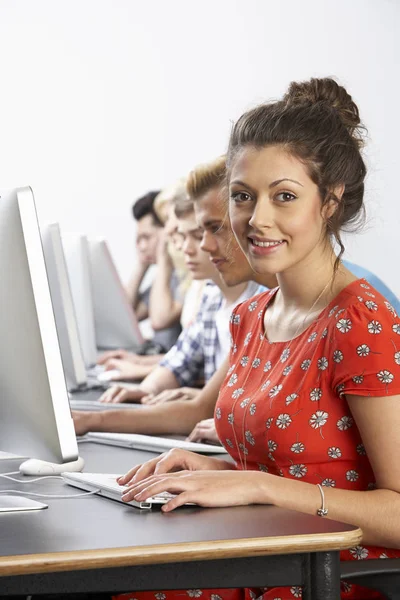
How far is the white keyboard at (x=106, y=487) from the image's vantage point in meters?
1.23

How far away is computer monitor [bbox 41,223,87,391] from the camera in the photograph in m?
2.27

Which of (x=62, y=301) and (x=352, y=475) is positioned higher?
(x=62, y=301)

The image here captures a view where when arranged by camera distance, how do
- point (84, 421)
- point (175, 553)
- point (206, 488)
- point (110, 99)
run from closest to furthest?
1. point (175, 553)
2. point (206, 488)
3. point (84, 421)
4. point (110, 99)

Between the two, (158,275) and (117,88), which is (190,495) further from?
(117,88)

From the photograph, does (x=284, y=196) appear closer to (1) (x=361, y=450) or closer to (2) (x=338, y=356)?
(2) (x=338, y=356)

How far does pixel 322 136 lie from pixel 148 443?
715 mm

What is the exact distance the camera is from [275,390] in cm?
147

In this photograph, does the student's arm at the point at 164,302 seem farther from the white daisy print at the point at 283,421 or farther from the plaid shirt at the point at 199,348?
the white daisy print at the point at 283,421

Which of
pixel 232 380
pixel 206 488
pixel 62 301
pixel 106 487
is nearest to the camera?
pixel 206 488

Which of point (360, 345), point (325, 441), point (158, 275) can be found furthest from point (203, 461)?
point (158, 275)

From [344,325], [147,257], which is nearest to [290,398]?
[344,325]

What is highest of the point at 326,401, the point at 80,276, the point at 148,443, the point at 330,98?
the point at 330,98

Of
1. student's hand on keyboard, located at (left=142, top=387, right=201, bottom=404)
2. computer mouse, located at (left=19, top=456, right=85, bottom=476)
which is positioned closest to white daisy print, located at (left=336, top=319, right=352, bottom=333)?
computer mouse, located at (left=19, top=456, right=85, bottom=476)

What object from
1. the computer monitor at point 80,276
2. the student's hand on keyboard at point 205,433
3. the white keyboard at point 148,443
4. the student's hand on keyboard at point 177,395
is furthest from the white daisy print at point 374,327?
the computer monitor at point 80,276
